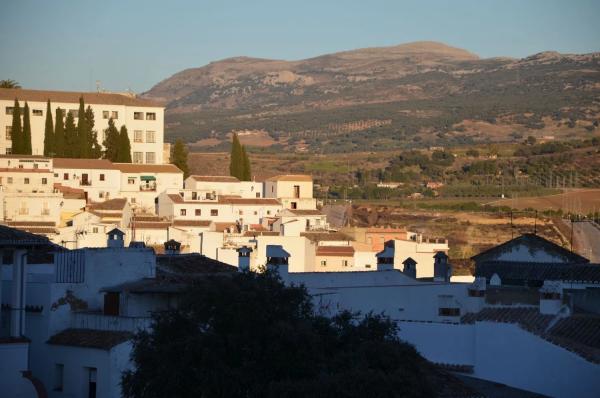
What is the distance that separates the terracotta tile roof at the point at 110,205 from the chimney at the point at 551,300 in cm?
4053

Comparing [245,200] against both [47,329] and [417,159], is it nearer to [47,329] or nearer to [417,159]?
[47,329]

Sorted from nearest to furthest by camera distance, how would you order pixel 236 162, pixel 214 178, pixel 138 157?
pixel 214 178, pixel 138 157, pixel 236 162

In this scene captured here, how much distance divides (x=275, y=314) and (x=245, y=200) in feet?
177

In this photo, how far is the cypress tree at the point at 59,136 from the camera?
240ft

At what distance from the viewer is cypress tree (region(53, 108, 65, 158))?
240 ft

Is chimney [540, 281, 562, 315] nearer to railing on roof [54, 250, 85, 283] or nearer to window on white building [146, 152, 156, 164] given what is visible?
railing on roof [54, 250, 85, 283]

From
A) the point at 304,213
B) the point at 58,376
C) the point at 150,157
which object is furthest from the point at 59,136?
the point at 58,376

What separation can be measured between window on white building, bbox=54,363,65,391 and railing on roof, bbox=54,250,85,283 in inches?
67.9

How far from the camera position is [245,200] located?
72.9 meters

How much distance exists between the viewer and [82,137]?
74562mm

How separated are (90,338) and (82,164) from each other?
48535 mm

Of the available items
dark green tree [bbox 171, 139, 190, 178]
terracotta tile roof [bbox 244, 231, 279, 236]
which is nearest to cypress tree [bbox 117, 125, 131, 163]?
dark green tree [bbox 171, 139, 190, 178]

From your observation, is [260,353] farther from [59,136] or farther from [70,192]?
[59,136]

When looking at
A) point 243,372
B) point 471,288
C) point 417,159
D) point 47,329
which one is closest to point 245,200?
point 471,288
